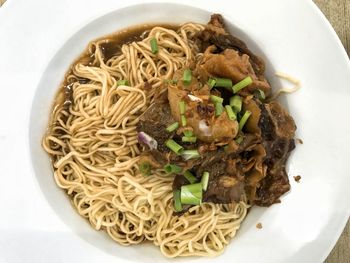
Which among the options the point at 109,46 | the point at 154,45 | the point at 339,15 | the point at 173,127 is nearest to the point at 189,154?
the point at 173,127

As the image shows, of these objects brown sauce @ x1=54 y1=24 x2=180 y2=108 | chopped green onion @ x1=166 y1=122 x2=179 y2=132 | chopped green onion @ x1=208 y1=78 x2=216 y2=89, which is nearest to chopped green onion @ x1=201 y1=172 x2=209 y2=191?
chopped green onion @ x1=166 y1=122 x2=179 y2=132

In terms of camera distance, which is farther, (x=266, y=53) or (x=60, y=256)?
(x=266, y=53)

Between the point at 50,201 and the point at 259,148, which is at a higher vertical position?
the point at 259,148

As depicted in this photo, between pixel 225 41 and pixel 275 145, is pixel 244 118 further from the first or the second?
pixel 225 41

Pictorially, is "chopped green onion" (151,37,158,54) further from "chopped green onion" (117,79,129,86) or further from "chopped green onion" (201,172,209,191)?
"chopped green onion" (201,172,209,191)

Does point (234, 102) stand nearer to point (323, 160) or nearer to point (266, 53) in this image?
point (266, 53)

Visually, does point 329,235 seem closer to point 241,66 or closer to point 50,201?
point 241,66

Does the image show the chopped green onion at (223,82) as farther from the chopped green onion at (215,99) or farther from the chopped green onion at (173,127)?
the chopped green onion at (173,127)

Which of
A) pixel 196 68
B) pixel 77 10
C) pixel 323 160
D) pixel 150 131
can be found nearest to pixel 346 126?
pixel 323 160

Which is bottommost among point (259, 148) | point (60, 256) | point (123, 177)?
point (60, 256)
